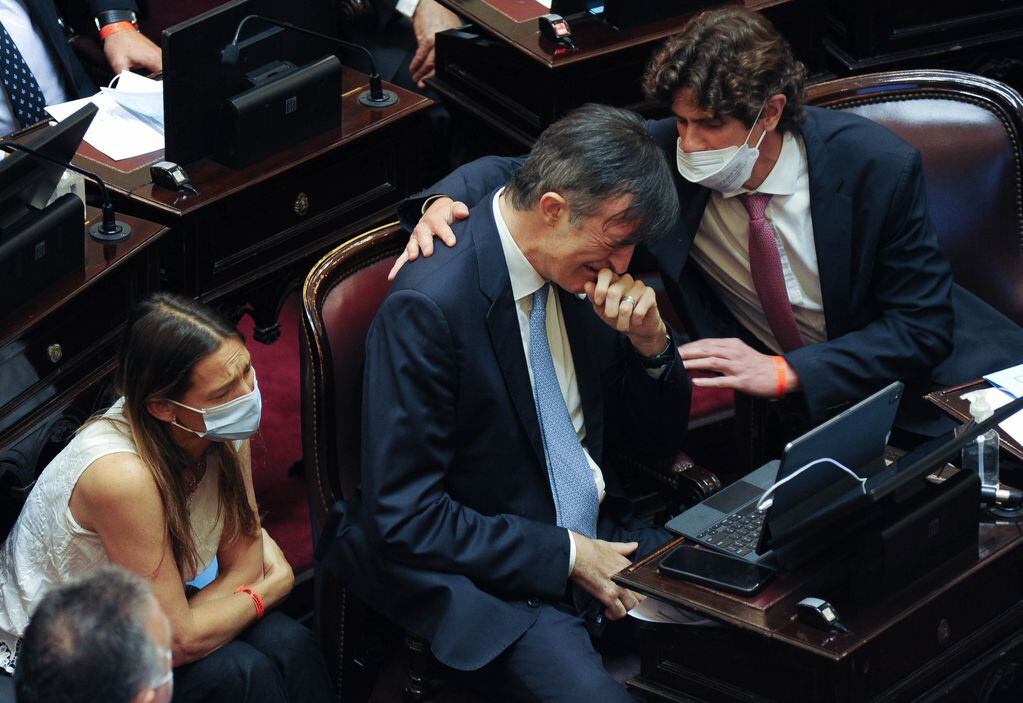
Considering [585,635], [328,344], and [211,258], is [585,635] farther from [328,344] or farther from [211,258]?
[211,258]

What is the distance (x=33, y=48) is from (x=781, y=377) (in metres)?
2.01

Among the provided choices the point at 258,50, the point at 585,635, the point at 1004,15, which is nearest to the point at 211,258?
the point at 258,50

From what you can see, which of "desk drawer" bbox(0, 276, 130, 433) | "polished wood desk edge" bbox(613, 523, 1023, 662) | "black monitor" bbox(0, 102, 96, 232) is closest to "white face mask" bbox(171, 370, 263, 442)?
"desk drawer" bbox(0, 276, 130, 433)

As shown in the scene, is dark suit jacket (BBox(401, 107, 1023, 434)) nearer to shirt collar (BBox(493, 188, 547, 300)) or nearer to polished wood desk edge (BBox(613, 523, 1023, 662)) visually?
shirt collar (BBox(493, 188, 547, 300))

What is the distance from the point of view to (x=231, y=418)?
241cm

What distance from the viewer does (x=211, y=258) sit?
3111 millimetres

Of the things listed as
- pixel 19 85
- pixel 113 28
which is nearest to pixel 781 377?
pixel 19 85

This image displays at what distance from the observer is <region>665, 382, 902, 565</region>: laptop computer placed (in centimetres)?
207

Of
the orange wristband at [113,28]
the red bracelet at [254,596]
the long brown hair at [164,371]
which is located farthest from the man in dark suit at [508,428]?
the orange wristband at [113,28]

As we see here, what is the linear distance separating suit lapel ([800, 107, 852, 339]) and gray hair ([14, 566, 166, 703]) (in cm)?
161

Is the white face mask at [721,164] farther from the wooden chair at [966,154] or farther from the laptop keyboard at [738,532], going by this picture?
the laptop keyboard at [738,532]

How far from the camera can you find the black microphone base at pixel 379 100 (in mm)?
3428

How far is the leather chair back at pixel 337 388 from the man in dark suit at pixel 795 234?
0.15 metres

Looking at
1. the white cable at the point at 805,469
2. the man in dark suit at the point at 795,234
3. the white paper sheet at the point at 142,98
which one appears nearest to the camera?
the white cable at the point at 805,469
